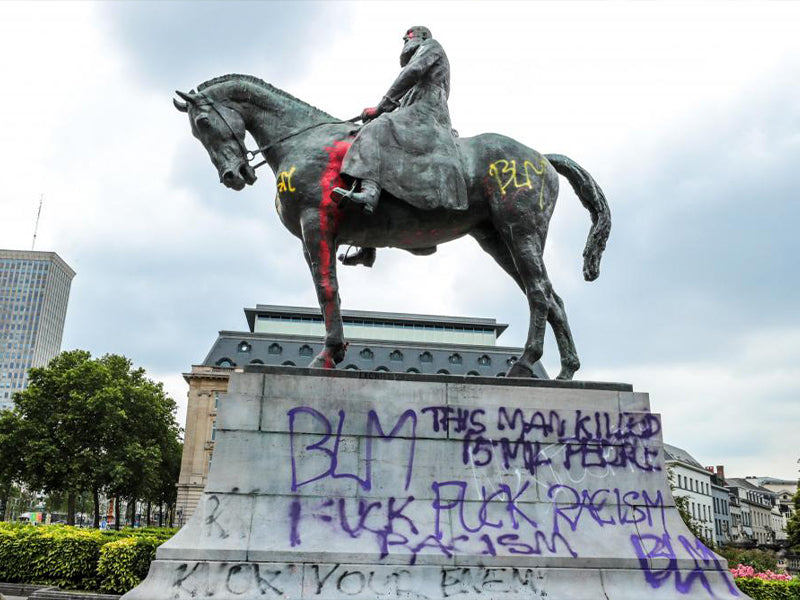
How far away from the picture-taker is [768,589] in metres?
18.2

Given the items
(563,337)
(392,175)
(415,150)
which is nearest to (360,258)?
(392,175)

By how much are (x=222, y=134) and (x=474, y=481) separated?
5888 millimetres

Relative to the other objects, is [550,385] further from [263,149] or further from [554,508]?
[263,149]

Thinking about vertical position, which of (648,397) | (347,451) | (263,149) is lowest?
(347,451)

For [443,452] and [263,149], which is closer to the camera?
[443,452]

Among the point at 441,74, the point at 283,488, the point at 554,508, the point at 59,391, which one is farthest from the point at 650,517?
the point at 59,391

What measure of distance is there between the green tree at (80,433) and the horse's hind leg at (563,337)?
157 feet

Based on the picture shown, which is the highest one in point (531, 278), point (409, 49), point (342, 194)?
point (409, 49)

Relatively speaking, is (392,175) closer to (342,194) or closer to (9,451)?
(342,194)

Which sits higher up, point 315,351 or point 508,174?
point 315,351

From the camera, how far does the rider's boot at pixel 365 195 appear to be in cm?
850

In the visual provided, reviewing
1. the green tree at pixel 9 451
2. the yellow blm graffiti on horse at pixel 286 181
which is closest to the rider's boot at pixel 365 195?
the yellow blm graffiti on horse at pixel 286 181

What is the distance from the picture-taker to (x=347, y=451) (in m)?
7.64

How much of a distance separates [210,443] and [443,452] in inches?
2430
